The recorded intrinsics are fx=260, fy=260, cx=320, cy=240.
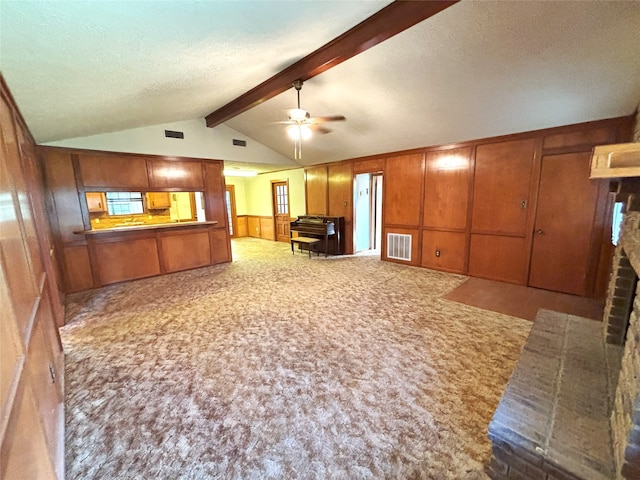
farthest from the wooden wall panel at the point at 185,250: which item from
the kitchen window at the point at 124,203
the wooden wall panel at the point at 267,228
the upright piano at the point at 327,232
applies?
the wooden wall panel at the point at 267,228

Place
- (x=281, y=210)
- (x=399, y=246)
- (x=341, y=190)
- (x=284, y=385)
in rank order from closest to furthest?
(x=284, y=385)
(x=399, y=246)
(x=341, y=190)
(x=281, y=210)

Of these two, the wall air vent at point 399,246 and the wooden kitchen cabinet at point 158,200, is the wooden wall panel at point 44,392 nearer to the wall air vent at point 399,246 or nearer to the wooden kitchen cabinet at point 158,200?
the wall air vent at point 399,246

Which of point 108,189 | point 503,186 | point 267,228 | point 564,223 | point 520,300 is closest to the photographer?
point 520,300

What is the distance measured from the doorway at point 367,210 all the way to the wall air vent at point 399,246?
86cm

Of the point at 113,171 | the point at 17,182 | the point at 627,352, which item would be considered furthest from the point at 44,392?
the point at 113,171

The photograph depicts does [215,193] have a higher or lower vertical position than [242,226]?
higher

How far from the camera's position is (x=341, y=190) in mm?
6531

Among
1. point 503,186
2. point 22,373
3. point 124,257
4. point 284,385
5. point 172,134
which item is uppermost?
point 172,134

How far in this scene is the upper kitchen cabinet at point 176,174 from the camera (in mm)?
4962

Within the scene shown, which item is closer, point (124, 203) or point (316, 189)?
point (124, 203)

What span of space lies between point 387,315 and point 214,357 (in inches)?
78.3

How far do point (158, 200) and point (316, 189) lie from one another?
4.06 meters

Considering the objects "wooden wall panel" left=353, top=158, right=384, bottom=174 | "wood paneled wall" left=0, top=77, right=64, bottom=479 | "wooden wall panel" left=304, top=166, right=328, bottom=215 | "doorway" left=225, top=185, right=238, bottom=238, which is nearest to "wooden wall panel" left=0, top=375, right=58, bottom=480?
"wood paneled wall" left=0, top=77, right=64, bottom=479

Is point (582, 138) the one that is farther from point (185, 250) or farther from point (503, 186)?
point (185, 250)
